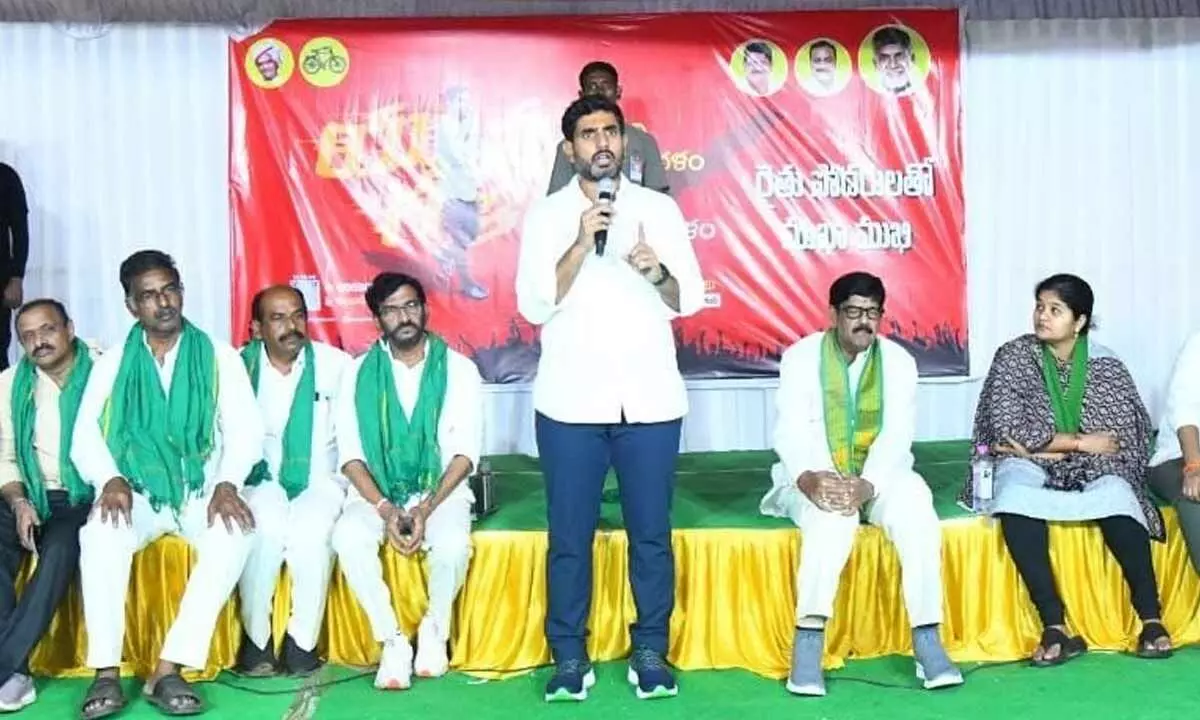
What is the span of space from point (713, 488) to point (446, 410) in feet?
3.66

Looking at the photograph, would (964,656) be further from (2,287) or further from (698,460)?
(2,287)

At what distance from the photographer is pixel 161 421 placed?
161 inches

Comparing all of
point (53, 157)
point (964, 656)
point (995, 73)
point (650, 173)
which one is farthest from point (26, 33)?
point (964, 656)

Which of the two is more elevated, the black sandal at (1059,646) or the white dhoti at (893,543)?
the white dhoti at (893,543)

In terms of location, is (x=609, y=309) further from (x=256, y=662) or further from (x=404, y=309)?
(x=256, y=662)

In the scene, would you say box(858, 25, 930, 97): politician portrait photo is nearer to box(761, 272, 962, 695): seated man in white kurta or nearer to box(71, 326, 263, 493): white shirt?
box(761, 272, 962, 695): seated man in white kurta

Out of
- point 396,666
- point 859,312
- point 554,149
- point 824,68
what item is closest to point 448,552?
point 396,666

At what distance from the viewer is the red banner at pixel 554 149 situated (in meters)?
5.71

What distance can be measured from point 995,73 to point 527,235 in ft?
9.58

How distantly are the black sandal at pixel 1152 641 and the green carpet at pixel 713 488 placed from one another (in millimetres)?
613

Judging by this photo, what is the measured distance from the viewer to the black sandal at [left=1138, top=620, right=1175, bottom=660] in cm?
411

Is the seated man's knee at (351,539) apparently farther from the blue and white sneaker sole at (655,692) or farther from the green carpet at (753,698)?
the blue and white sneaker sole at (655,692)

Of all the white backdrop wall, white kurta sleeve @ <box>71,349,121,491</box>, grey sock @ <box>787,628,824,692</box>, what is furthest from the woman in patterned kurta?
white kurta sleeve @ <box>71,349,121,491</box>

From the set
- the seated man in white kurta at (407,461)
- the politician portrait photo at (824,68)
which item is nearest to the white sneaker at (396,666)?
the seated man in white kurta at (407,461)
